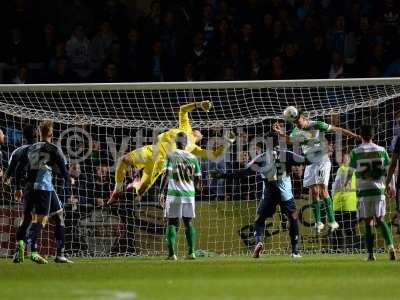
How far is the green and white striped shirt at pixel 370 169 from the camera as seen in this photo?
49.4 ft

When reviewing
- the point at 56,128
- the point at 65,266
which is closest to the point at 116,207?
the point at 56,128

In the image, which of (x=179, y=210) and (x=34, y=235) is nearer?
(x=34, y=235)

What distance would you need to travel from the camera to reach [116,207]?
1828cm

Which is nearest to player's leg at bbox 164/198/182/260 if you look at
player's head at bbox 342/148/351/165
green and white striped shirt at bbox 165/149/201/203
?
green and white striped shirt at bbox 165/149/201/203

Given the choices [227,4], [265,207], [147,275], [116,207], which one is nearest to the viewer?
[147,275]

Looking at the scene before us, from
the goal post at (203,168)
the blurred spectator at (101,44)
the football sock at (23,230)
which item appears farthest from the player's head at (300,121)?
the blurred spectator at (101,44)

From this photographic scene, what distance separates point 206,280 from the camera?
1173cm

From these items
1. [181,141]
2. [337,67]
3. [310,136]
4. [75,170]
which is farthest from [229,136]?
[337,67]

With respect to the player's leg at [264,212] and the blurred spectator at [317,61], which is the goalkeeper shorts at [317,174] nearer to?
the player's leg at [264,212]

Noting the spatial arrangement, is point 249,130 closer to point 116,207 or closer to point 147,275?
point 116,207

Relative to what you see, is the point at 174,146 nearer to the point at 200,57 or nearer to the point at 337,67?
the point at 200,57

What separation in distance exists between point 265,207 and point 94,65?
20.2ft

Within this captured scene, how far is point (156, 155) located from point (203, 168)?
133 centimetres

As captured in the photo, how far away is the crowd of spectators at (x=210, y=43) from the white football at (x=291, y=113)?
2439mm
